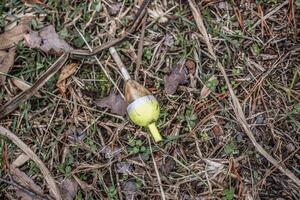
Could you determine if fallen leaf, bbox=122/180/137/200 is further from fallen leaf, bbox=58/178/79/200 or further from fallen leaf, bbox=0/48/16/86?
fallen leaf, bbox=0/48/16/86

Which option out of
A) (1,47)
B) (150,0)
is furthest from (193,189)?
(1,47)

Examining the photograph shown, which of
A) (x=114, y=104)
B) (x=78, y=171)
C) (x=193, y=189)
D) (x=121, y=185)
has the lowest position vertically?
(x=193, y=189)

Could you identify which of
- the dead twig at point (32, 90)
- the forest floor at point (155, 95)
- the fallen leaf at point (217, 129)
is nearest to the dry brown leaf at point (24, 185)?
the forest floor at point (155, 95)

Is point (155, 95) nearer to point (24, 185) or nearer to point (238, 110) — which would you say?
point (238, 110)

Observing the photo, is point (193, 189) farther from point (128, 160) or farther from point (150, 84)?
point (150, 84)

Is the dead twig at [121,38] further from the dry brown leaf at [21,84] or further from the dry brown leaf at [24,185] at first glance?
the dry brown leaf at [24,185]

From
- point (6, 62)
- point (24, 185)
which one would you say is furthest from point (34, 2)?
point (24, 185)
